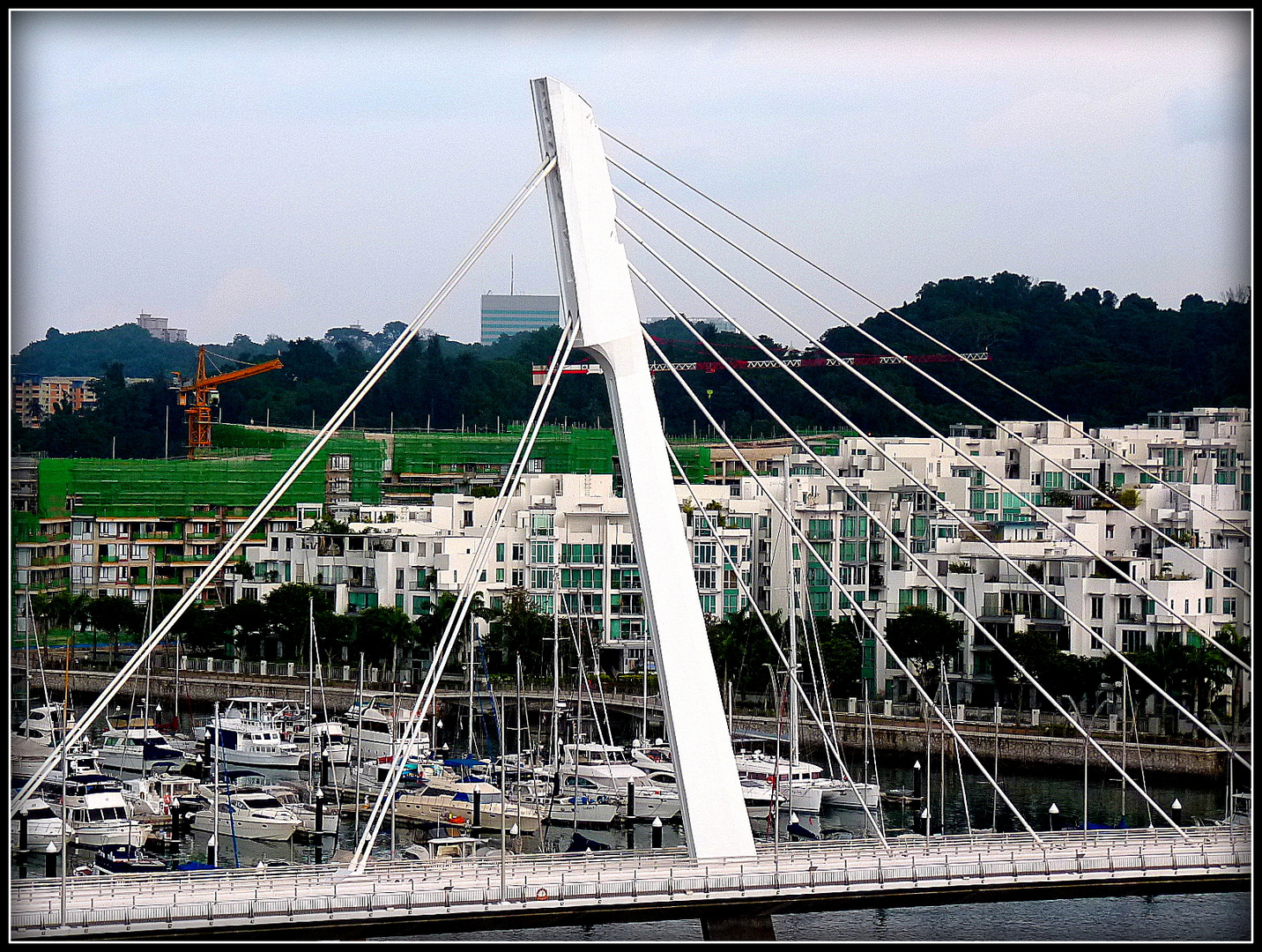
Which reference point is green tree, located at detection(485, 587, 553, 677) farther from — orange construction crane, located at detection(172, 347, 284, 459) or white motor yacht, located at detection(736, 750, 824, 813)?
orange construction crane, located at detection(172, 347, 284, 459)

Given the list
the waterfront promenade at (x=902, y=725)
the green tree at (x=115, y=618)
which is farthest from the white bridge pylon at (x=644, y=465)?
the green tree at (x=115, y=618)

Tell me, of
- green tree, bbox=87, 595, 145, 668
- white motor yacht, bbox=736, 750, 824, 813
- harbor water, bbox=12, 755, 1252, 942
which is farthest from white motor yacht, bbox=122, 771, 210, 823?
green tree, bbox=87, 595, 145, 668

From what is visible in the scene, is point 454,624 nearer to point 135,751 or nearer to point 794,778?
point 794,778

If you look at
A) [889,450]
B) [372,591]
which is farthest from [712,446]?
[372,591]

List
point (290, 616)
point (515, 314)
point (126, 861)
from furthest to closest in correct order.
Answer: point (515, 314), point (290, 616), point (126, 861)

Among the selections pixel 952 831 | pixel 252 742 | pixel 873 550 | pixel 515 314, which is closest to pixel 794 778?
pixel 952 831

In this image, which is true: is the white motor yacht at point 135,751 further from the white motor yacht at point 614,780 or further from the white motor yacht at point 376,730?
the white motor yacht at point 614,780
